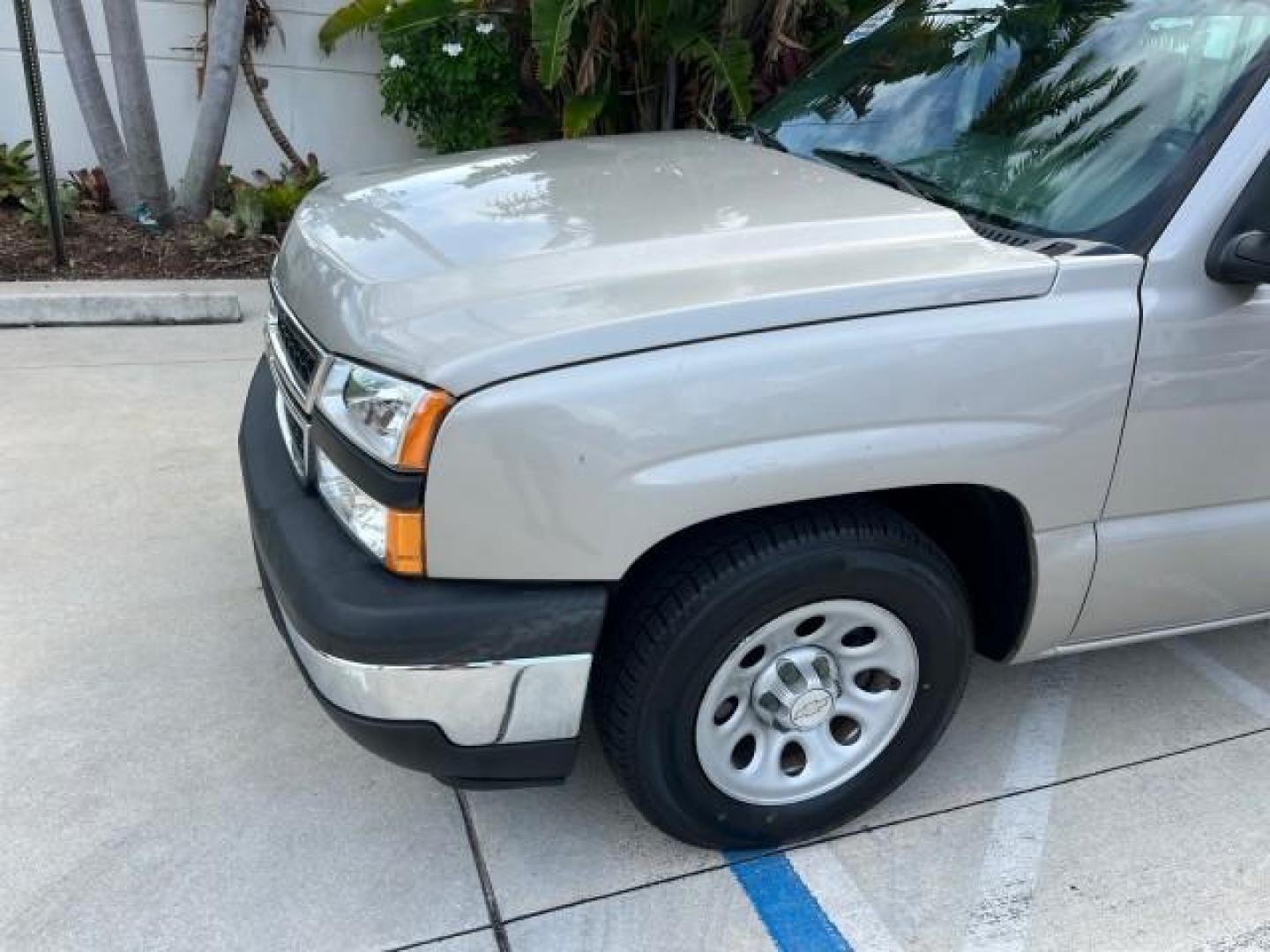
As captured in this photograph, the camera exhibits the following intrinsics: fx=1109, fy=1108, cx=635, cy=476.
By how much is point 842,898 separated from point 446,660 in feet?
3.59

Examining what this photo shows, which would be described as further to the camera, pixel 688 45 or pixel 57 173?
pixel 57 173

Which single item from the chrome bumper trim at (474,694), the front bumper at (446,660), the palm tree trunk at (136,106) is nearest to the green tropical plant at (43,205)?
the palm tree trunk at (136,106)

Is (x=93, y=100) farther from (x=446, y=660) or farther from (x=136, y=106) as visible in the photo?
(x=446, y=660)

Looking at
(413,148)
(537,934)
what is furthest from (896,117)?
(413,148)

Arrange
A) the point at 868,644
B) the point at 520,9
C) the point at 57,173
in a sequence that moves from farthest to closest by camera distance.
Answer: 1. the point at 57,173
2. the point at 520,9
3. the point at 868,644

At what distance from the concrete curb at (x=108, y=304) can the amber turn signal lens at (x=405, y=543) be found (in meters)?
4.38

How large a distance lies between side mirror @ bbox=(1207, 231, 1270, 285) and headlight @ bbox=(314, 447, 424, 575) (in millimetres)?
1686

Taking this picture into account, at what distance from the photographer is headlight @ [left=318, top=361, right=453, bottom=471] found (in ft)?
6.49

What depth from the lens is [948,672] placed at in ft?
8.21

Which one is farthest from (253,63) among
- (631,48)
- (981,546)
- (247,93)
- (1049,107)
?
(981,546)

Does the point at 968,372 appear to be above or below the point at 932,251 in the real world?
below

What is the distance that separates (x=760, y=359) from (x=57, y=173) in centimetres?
713

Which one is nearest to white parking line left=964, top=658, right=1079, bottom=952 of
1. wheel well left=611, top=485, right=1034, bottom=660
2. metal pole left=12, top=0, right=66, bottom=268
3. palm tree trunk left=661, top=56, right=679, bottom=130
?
wheel well left=611, top=485, right=1034, bottom=660

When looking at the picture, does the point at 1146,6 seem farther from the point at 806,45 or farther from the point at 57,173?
the point at 57,173
